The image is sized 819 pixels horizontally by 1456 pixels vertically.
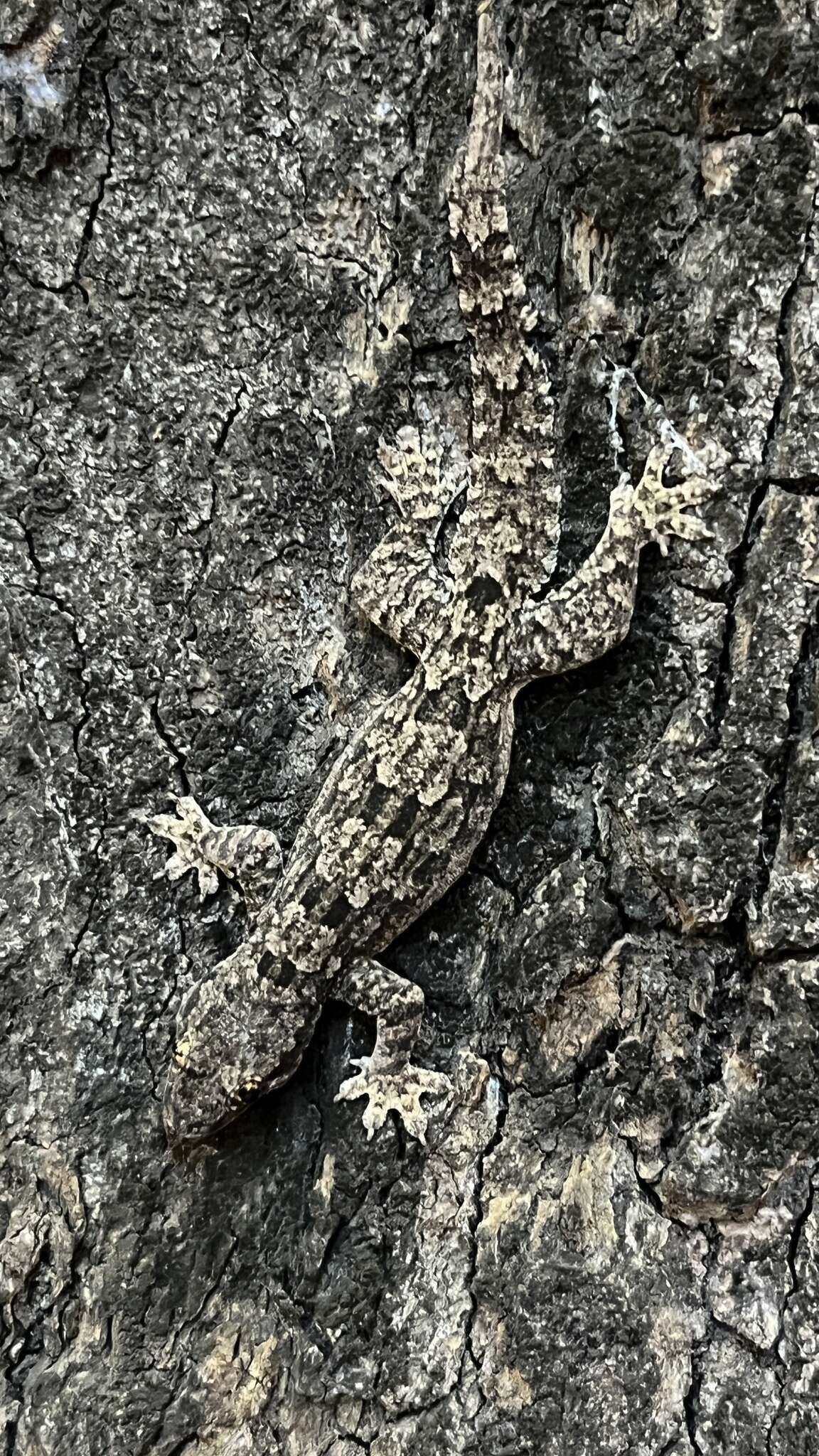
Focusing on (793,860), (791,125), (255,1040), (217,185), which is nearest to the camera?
(791,125)

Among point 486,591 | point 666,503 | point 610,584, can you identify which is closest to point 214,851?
point 486,591

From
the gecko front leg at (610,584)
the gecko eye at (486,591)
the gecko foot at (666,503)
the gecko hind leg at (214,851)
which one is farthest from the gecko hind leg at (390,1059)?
the gecko foot at (666,503)

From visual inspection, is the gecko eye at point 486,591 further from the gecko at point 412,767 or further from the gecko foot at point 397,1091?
the gecko foot at point 397,1091

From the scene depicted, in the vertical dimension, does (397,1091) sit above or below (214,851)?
below

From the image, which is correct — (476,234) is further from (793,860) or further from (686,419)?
(793,860)

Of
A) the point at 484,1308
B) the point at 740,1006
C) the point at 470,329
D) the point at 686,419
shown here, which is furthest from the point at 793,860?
the point at 470,329

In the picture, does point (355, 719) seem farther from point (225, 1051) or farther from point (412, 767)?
point (225, 1051)
